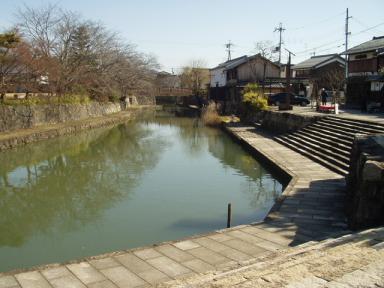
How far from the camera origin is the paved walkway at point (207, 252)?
5805 millimetres

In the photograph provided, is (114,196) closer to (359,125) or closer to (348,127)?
(348,127)

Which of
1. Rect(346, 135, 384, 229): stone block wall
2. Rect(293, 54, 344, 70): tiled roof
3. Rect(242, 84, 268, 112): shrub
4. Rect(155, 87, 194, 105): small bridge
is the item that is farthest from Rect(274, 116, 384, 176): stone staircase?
Rect(155, 87, 194, 105): small bridge

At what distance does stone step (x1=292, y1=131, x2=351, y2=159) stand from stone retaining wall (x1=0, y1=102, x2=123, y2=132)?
1695cm

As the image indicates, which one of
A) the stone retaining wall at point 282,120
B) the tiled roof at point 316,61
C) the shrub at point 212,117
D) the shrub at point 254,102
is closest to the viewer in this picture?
the stone retaining wall at point 282,120

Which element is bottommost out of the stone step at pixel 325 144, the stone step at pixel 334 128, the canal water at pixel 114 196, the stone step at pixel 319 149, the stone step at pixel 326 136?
the canal water at pixel 114 196

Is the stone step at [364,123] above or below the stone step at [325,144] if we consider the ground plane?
above

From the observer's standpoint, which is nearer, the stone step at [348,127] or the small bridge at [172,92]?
the stone step at [348,127]

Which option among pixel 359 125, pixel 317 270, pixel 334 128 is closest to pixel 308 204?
pixel 317 270

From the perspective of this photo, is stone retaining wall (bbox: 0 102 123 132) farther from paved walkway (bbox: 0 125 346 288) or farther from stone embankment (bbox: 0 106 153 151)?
paved walkway (bbox: 0 125 346 288)

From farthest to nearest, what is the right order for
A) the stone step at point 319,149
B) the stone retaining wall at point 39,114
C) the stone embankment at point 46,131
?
1. the stone retaining wall at point 39,114
2. the stone embankment at point 46,131
3. the stone step at point 319,149

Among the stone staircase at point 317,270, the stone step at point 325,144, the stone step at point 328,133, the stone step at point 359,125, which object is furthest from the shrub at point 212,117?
the stone staircase at point 317,270

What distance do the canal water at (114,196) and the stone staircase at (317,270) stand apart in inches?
161

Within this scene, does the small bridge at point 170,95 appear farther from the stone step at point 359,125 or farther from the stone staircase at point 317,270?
the stone staircase at point 317,270

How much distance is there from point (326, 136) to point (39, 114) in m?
19.1
